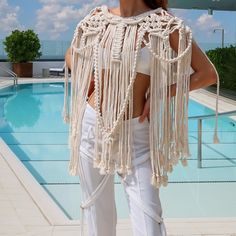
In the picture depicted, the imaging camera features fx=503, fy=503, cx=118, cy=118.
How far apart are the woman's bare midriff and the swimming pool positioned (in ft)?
7.42

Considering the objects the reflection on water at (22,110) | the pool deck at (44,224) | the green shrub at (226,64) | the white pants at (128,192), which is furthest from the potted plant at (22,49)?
the white pants at (128,192)

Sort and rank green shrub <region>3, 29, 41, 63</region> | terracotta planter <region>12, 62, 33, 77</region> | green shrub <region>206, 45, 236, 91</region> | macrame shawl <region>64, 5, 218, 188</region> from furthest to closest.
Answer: terracotta planter <region>12, 62, 33, 77</region>, green shrub <region>3, 29, 41, 63</region>, green shrub <region>206, 45, 236, 91</region>, macrame shawl <region>64, 5, 218, 188</region>

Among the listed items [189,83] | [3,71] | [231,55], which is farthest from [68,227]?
[3,71]

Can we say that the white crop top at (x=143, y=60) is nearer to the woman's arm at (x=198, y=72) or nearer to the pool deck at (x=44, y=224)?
the woman's arm at (x=198, y=72)

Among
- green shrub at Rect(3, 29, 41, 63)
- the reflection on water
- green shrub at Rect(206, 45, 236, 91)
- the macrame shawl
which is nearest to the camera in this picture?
the macrame shawl

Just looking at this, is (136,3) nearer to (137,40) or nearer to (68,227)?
(137,40)

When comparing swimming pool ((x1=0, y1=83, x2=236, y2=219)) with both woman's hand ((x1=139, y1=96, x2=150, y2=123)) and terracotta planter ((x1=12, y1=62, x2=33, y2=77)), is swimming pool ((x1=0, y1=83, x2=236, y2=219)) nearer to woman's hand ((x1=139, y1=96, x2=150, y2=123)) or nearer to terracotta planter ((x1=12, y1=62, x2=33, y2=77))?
woman's hand ((x1=139, y1=96, x2=150, y2=123))

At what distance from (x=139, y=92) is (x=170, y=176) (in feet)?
12.3

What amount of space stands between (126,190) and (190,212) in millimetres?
2579

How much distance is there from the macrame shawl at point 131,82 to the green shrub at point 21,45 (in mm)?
18610

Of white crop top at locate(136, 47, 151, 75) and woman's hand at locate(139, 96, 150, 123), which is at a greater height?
white crop top at locate(136, 47, 151, 75)

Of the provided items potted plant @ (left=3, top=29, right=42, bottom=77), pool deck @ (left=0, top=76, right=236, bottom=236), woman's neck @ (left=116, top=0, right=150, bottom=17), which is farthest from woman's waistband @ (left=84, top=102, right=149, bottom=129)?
potted plant @ (left=3, top=29, right=42, bottom=77)

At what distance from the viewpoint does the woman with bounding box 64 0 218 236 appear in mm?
1808

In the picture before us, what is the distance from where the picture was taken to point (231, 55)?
14180 mm
